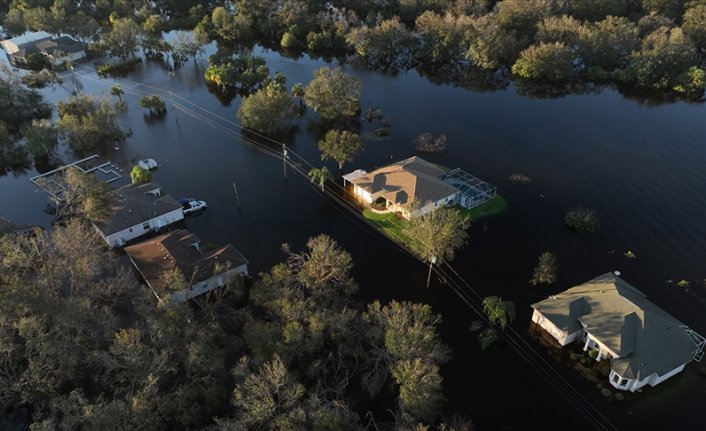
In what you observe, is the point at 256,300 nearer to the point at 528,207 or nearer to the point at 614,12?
the point at 528,207

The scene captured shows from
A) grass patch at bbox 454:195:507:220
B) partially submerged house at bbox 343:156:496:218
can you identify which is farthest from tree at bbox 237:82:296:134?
grass patch at bbox 454:195:507:220

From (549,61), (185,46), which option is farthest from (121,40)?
(549,61)

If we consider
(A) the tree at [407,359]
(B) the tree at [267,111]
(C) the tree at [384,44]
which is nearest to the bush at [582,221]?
(A) the tree at [407,359]

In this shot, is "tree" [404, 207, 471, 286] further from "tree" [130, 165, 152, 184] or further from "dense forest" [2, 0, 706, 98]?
"dense forest" [2, 0, 706, 98]

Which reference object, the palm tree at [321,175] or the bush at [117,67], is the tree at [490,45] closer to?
the palm tree at [321,175]

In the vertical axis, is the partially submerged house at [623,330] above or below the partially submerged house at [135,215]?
above

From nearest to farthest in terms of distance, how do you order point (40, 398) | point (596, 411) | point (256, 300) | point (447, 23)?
point (40, 398) → point (596, 411) → point (256, 300) → point (447, 23)

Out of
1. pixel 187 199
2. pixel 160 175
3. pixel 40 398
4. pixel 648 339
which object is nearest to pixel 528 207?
pixel 648 339
